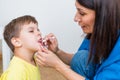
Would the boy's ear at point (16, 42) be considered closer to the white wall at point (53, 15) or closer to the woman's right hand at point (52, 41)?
the woman's right hand at point (52, 41)

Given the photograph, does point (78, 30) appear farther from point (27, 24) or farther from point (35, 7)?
point (27, 24)

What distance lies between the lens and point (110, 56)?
3.64ft

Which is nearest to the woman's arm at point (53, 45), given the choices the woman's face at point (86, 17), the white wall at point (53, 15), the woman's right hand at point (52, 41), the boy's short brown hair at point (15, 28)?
the woman's right hand at point (52, 41)

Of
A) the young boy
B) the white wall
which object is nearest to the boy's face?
the young boy

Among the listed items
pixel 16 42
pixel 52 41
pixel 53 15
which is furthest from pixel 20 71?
pixel 53 15

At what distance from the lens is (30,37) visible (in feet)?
4.20

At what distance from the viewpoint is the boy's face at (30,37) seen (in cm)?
128

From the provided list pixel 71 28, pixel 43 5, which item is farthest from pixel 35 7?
pixel 71 28

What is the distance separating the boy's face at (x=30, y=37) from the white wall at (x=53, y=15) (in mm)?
1124

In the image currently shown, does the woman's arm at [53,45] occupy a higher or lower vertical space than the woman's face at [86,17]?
lower

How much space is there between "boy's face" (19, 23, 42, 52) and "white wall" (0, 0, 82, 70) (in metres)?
1.12

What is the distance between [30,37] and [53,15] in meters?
1.16

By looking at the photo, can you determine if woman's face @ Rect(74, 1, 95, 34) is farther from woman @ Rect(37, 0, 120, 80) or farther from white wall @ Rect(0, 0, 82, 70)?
white wall @ Rect(0, 0, 82, 70)

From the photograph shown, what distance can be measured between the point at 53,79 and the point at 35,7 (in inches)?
28.1
